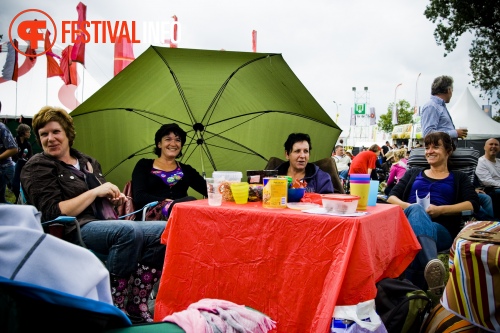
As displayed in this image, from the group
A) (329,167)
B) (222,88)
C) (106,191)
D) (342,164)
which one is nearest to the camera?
(106,191)

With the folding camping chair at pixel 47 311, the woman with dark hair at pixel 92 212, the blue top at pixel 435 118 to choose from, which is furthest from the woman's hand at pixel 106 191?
the blue top at pixel 435 118

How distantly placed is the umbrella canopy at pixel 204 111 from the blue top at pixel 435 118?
3.40 feet

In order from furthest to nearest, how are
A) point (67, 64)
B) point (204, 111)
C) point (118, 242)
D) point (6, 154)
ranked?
point (67, 64)
point (6, 154)
point (204, 111)
point (118, 242)

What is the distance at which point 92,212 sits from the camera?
294 cm

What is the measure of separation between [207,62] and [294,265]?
7.88 ft

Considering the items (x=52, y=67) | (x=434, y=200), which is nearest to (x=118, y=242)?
(x=434, y=200)

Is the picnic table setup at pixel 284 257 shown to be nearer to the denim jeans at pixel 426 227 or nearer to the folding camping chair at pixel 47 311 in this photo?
the denim jeans at pixel 426 227

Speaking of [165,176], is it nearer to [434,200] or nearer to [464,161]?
[434,200]

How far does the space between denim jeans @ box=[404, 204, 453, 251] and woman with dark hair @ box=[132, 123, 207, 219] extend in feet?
6.15

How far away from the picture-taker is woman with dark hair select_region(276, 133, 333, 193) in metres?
3.36

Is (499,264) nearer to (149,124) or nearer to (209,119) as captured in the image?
(209,119)

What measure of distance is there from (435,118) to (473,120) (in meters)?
13.3

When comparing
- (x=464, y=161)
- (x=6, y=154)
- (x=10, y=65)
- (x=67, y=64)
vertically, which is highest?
(x=67, y=64)

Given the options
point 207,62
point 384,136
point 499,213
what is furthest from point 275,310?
point 384,136
